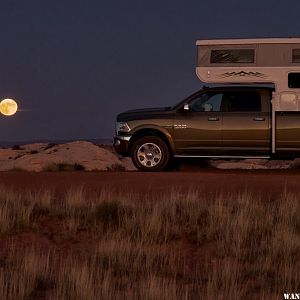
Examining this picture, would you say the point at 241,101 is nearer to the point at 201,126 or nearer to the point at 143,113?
the point at 201,126

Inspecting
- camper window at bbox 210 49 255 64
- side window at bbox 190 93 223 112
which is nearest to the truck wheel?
side window at bbox 190 93 223 112

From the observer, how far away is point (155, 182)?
1720 centimetres

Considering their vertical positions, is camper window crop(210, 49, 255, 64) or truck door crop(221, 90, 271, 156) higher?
camper window crop(210, 49, 255, 64)

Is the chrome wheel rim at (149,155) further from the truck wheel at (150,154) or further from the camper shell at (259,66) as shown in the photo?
the camper shell at (259,66)

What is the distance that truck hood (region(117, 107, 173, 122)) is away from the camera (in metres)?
19.2

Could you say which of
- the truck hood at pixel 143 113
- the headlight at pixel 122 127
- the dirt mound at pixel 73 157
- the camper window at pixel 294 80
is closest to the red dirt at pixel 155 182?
the headlight at pixel 122 127

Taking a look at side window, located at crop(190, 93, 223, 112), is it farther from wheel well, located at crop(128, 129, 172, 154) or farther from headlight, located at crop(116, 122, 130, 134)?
headlight, located at crop(116, 122, 130, 134)

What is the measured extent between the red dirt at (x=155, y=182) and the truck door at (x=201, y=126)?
661 mm

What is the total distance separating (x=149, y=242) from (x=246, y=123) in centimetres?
821

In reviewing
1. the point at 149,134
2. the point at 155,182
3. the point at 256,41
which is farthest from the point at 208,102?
the point at 155,182

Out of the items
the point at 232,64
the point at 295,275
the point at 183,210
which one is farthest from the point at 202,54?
the point at 295,275

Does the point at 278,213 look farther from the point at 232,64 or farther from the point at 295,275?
the point at 232,64

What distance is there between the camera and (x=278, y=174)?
66.8 feet

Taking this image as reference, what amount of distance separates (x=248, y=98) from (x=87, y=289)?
11.3 meters
